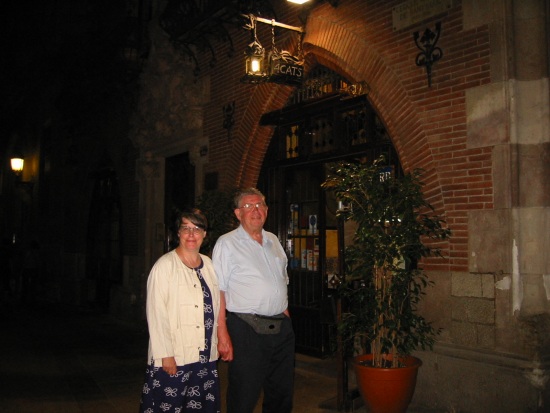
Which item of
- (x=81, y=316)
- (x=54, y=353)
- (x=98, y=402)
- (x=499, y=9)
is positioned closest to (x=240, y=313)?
(x=98, y=402)

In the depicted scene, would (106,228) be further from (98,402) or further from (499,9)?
(499,9)

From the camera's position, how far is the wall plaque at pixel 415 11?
19.0 feet

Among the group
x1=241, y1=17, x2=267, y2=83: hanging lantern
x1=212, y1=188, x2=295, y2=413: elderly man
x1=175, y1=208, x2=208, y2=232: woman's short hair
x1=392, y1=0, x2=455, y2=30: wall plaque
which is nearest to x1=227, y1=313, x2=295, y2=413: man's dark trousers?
x1=212, y1=188, x2=295, y2=413: elderly man

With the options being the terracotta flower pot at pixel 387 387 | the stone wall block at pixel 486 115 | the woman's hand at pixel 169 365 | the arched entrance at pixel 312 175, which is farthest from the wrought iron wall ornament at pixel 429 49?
the woman's hand at pixel 169 365

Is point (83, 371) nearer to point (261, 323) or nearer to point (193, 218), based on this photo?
point (261, 323)

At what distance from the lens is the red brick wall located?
17.9 ft

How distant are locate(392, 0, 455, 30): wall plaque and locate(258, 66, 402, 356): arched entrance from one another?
1.09 meters

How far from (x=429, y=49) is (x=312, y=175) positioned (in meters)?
2.92

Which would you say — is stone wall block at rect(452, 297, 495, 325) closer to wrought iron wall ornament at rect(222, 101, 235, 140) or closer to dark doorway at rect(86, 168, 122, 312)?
wrought iron wall ornament at rect(222, 101, 235, 140)

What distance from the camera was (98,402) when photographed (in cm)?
616

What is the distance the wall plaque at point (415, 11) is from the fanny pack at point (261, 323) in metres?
3.97

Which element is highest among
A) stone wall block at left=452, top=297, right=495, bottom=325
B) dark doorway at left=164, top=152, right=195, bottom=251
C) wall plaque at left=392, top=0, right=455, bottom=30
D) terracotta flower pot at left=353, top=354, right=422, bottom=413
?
wall plaque at left=392, top=0, right=455, bottom=30

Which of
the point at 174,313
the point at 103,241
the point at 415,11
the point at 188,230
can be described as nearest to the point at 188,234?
the point at 188,230

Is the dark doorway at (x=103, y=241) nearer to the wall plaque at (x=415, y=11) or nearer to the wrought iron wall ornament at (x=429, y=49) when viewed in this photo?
the wall plaque at (x=415, y=11)
